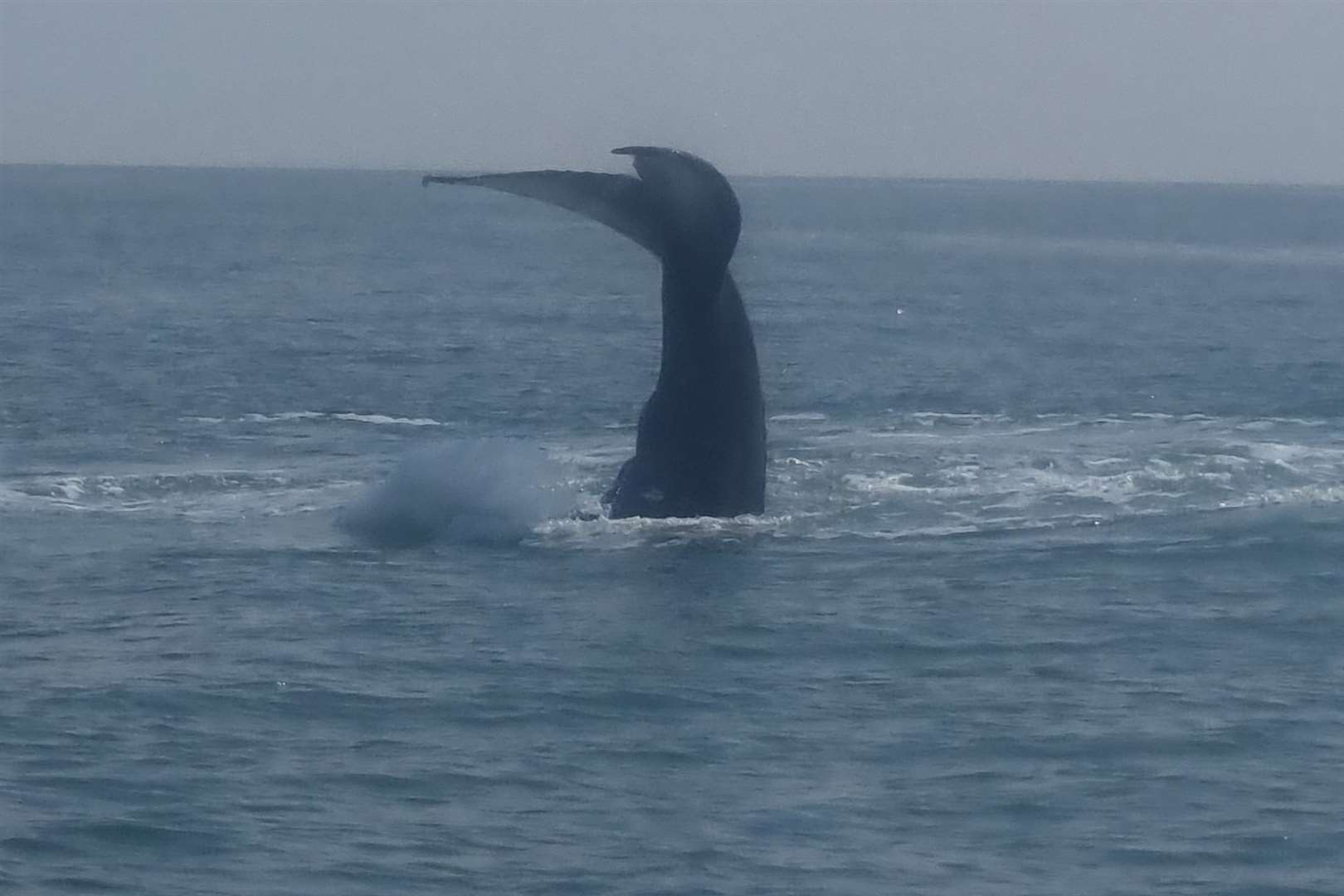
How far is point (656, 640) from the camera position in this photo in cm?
1800

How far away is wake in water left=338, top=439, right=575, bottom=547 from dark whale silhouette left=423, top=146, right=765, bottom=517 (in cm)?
92

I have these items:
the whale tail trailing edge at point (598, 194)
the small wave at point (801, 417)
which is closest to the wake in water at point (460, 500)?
the whale tail trailing edge at point (598, 194)

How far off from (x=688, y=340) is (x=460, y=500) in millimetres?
2939

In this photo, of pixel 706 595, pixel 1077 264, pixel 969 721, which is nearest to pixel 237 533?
pixel 706 595

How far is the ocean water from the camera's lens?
1276 cm

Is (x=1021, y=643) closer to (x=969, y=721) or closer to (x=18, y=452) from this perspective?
(x=969, y=721)

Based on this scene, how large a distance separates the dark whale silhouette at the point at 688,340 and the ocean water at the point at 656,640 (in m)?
0.46

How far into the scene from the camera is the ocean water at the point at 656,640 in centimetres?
1276

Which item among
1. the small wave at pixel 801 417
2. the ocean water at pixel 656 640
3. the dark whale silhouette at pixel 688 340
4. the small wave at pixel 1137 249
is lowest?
the ocean water at pixel 656 640

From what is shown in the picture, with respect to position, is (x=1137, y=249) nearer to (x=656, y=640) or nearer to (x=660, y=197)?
(x=660, y=197)

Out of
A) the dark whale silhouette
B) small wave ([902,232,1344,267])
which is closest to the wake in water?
the dark whale silhouette

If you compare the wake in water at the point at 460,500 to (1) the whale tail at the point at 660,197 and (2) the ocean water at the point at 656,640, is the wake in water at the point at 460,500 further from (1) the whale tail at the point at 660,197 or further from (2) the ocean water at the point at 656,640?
(1) the whale tail at the point at 660,197

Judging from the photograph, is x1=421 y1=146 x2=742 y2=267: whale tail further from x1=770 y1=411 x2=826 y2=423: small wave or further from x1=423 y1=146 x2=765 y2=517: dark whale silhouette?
x1=770 y1=411 x2=826 y2=423: small wave

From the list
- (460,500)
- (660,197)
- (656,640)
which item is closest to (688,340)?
(660,197)
